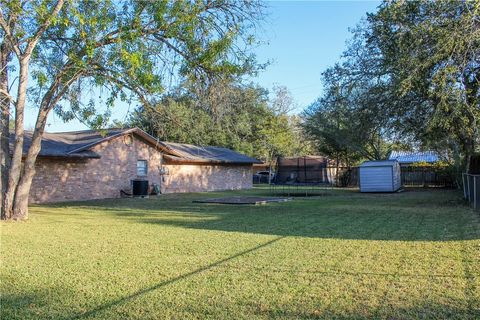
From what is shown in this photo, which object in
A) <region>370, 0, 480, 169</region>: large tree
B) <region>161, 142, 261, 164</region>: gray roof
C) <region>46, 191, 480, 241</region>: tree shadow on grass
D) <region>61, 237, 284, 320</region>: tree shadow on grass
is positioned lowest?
<region>61, 237, 284, 320</region>: tree shadow on grass

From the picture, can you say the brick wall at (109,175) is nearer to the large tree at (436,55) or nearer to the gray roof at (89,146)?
the gray roof at (89,146)

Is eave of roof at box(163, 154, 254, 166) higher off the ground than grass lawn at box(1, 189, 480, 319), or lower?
higher

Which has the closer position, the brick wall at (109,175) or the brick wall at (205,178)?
the brick wall at (109,175)

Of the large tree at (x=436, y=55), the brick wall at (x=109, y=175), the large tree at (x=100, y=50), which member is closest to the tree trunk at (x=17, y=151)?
the large tree at (x=100, y=50)

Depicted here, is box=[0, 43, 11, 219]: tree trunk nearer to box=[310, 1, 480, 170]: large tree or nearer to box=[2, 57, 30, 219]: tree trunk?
box=[2, 57, 30, 219]: tree trunk

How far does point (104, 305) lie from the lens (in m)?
4.79

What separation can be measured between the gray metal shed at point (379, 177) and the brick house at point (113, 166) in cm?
962

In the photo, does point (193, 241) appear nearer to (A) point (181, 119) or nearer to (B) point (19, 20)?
(A) point (181, 119)

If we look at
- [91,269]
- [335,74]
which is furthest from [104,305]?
[335,74]

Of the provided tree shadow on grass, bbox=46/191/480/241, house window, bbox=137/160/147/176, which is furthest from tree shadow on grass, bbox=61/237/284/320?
house window, bbox=137/160/147/176

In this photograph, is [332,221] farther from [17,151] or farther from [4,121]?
[4,121]

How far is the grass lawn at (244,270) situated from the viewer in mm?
4613

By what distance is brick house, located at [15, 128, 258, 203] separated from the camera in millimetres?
19891

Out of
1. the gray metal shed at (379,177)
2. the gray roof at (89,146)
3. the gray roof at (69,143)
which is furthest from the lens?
the gray metal shed at (379,177)
